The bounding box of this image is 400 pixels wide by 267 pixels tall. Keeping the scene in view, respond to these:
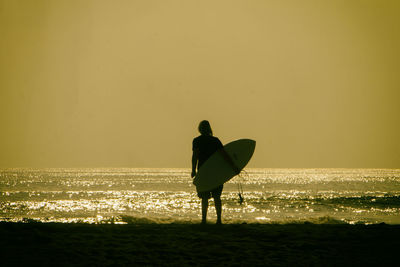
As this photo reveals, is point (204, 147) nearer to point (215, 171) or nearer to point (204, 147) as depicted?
point (204, 147)

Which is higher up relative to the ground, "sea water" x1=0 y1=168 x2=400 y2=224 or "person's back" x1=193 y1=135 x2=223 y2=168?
"person's back" x1=193 y1=135 x2=223 y2=168

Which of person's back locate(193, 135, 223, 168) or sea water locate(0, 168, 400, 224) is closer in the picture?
person's back locate(193, 135, 223, 168)

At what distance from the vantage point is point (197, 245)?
646 cm

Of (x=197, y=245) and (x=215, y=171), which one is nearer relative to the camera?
(x=197, y=245)

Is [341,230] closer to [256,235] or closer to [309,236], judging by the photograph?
[309,236]

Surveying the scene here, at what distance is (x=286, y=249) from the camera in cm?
621

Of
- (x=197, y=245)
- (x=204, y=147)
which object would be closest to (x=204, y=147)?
(x=204, y=147)

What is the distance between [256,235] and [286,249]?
1.15 m

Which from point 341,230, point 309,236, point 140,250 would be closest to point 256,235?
point 309,236

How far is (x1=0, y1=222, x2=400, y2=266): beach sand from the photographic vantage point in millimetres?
5477

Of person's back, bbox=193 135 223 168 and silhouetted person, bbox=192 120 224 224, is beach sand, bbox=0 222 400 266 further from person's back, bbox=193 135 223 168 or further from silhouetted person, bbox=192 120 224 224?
person's back, bbox=193 135 223 168

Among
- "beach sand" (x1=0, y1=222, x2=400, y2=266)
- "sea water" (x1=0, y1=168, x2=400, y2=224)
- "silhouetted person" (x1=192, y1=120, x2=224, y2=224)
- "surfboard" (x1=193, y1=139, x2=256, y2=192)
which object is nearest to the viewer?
"beach sand" (x1=0, y1=222, x2=400, y2=266)

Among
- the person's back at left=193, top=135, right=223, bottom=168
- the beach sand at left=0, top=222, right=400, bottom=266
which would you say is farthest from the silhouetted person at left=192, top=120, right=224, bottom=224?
the beach sand at left=0, top=222, right=400, bottom=266

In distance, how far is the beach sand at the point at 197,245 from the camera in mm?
5477
